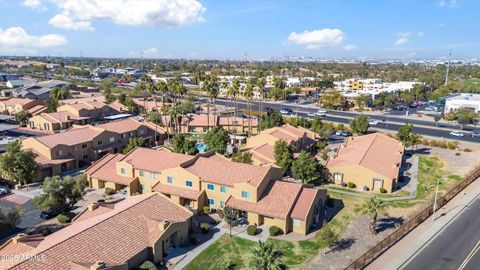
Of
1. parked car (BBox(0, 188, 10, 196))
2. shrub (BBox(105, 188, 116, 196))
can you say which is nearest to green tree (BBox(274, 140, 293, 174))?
shrub (BBox(105, 188, 116, 196))

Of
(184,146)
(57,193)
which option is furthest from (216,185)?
(57,193)

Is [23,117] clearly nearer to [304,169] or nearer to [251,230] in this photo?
[304,169]

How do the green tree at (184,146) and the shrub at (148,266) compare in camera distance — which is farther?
the green tree at (184,146)

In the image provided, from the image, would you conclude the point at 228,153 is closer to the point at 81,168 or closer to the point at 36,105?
the point at 81,168

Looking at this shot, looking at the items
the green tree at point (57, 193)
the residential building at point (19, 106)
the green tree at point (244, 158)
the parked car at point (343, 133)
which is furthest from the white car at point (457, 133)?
the residential building at point (19, 106)

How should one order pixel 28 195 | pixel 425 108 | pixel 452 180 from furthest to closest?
pixel 425 108 < pixel 452 180 < pixel 28 195

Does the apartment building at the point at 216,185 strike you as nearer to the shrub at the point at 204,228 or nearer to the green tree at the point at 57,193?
the shrub at the point at 204,228

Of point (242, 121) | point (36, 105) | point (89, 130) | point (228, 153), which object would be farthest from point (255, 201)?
point (36, 105)
